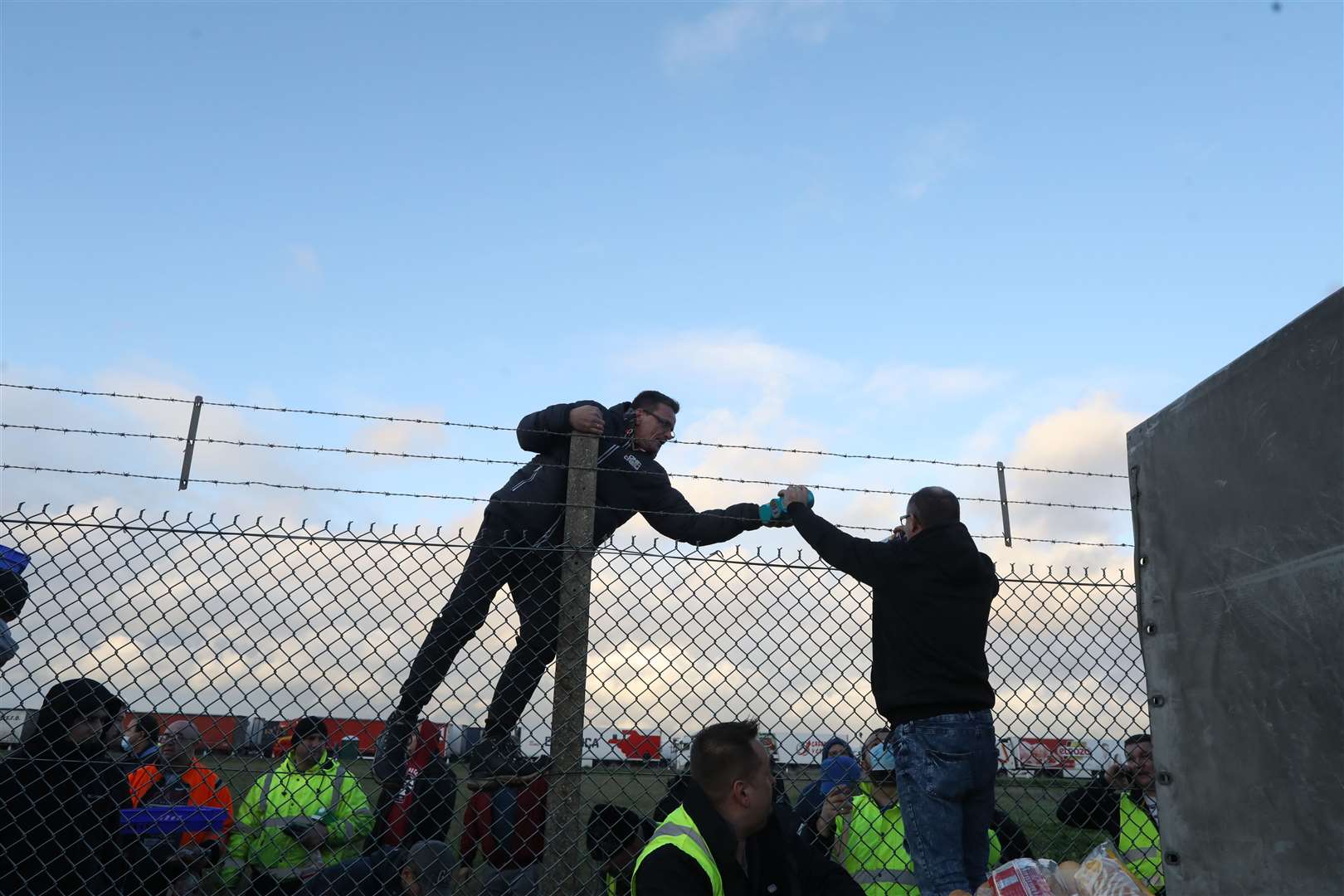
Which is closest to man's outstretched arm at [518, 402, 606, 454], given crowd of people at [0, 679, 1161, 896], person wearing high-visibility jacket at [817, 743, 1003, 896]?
crowd of people at [0, 679, 1161, 896]

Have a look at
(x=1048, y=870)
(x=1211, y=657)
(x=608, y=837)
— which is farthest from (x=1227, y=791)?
(x=608, y=837)

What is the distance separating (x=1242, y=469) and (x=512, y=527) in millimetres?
3723

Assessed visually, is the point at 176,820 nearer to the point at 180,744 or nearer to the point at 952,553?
the point at 180,744

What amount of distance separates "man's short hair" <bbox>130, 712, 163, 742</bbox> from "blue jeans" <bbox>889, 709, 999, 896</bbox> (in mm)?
3919

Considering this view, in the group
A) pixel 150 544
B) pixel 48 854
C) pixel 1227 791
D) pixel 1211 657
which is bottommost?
pixel 48 854

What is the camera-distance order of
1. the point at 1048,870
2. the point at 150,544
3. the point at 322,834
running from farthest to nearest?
the point at 322,834 < the point at 150,544 < the point at 1048,870

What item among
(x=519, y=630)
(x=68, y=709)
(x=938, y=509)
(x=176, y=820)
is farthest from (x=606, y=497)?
(x=176, y=820)

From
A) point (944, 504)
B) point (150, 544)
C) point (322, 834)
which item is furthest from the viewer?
point (322, 834)

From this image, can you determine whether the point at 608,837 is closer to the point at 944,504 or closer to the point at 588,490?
the point at 588,490

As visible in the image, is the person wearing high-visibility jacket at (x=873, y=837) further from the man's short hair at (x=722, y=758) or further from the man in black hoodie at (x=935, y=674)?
the man's short hair at (x=722, y=758)

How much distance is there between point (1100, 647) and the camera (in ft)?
15.0

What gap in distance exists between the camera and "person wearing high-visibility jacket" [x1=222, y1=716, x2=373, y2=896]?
17.3ft

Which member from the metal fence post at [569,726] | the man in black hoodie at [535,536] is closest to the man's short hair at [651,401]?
the man in black hoodie at [535,536]

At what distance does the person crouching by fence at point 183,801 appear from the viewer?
4.86 metres
